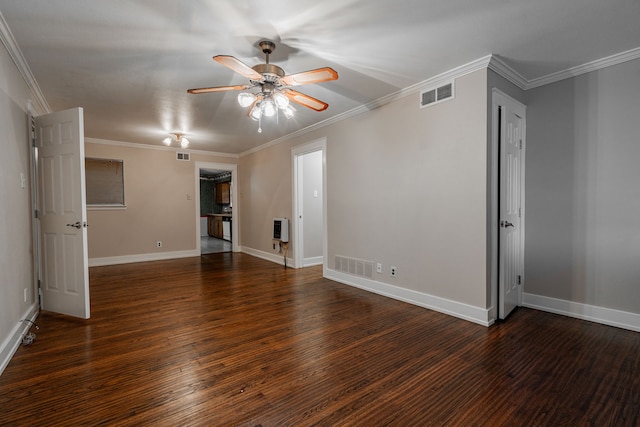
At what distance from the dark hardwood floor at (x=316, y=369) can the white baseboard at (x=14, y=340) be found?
0.07 metres

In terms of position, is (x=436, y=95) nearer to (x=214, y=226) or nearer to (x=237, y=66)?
(x=237, y=66)

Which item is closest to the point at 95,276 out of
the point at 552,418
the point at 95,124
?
the point at 95,124

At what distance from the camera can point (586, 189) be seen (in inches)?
118

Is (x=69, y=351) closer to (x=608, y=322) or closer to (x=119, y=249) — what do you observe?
(x=119, y=249)

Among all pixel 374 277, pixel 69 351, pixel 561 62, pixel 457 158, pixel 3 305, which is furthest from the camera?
pixel 374 277

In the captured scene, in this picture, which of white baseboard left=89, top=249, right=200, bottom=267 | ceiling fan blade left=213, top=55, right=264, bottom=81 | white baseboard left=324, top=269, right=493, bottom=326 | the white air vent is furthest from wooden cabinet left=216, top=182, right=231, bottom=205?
ceiling fan blade left=213, top=55, right=264, bottom=81

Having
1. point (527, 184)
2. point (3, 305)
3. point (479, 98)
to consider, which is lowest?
point (3, 305)

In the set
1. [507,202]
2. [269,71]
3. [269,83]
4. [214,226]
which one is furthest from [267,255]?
[214,226]

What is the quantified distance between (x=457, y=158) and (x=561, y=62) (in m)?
1.28

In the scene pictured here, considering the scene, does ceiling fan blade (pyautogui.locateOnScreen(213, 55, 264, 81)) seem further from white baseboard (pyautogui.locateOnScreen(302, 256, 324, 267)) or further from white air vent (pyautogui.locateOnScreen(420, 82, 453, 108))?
white baseboard (pyautogui.locateOnScreen(302, 256, 324, 267))

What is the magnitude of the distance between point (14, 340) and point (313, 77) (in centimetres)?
322

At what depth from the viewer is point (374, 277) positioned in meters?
4.00

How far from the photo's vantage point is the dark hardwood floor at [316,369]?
5.49 feet

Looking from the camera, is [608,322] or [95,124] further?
[95,124]
